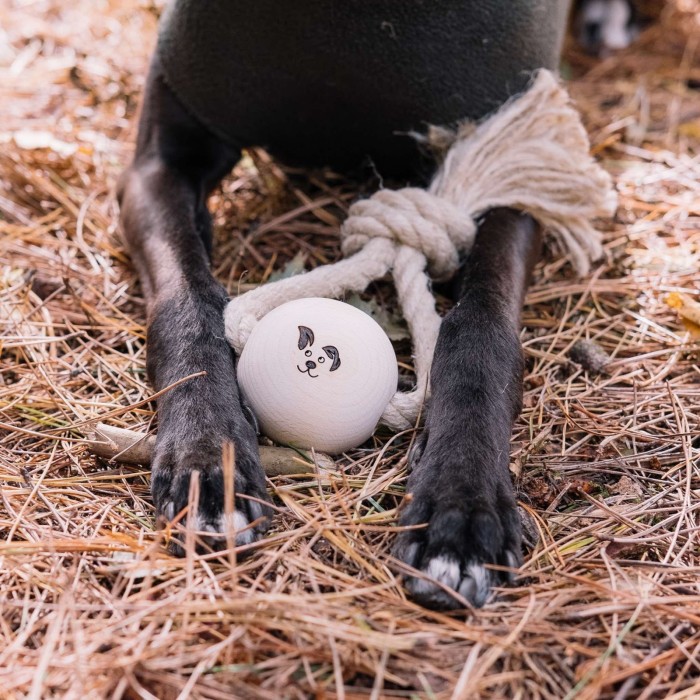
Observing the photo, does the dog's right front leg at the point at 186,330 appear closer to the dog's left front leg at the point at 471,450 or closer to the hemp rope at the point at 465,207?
the hemp rope at the point at 465,207

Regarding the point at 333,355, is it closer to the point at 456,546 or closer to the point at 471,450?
the point at 471,450

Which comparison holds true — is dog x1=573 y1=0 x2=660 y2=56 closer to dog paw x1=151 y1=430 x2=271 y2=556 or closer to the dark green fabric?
the dark green fabric

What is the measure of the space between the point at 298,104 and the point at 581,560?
153 centimetres

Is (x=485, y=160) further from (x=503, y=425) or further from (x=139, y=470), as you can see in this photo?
(x=139, y=470)

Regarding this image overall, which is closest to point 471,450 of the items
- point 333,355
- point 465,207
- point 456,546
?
point 456,546

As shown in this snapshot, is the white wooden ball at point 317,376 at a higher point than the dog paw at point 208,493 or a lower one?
higher

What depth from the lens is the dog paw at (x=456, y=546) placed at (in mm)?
1412

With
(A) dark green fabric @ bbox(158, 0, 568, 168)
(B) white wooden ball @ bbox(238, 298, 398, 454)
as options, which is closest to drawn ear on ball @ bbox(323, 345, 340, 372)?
(B) white wooden ball @ bbox(238, 298, 398, 454)

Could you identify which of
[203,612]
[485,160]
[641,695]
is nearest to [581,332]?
[485,160]

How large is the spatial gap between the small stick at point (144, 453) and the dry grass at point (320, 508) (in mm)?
34

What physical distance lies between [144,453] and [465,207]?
110cm

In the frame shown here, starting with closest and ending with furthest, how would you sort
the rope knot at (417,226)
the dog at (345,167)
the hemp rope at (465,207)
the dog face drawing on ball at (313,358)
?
the dog at (345,167) → the dog face drawing on ball at (313,358) → the hemp rope at (465,207) → the rope knot at (417,226)

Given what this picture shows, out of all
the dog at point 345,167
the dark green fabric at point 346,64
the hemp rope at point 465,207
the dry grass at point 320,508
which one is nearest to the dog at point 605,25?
the dry grass at point 320,508

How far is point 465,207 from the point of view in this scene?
227 cm
